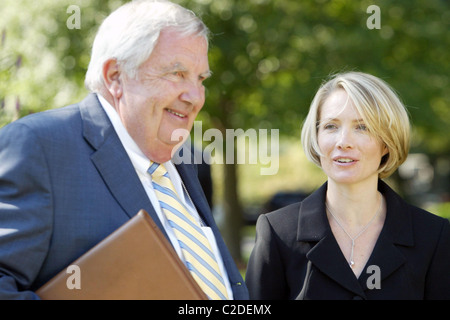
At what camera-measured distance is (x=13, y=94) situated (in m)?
3.84

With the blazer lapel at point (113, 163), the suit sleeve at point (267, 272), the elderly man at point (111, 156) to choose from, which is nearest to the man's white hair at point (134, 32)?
the elderly man at point (111, 156)

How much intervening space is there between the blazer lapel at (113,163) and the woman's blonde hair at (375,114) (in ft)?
3.74

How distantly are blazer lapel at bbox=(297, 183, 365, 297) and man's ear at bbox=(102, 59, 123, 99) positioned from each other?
118 cm

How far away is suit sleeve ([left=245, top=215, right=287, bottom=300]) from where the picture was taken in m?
2.77

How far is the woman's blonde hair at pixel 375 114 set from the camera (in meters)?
2.83

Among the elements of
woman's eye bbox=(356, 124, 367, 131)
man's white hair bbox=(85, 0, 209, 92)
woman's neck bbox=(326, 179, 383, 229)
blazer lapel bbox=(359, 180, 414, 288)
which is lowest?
blazer lapel bbox=(359, 180, 414, 288)

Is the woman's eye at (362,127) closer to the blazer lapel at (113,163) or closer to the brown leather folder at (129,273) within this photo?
the blazer lapel at (113,163)

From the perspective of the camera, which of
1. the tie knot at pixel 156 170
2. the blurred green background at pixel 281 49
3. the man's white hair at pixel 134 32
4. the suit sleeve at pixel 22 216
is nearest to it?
the suit sleeve at pixel 22 216

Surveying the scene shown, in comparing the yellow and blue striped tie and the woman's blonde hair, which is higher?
the woman's blonde hair

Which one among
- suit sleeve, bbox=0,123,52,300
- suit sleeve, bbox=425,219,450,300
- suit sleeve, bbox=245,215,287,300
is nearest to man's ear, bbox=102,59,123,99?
suit sleeve, bbox=0,123,52,300

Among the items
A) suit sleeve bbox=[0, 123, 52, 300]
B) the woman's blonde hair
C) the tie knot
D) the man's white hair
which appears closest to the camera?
suit sleeve bbox=[0, 123, 52, 300]

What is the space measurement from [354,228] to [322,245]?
23 cm

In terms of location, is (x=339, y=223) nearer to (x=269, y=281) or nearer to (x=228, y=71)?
(x=269, y=281)

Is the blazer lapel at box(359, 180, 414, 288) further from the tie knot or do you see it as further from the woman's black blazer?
the tie knot
